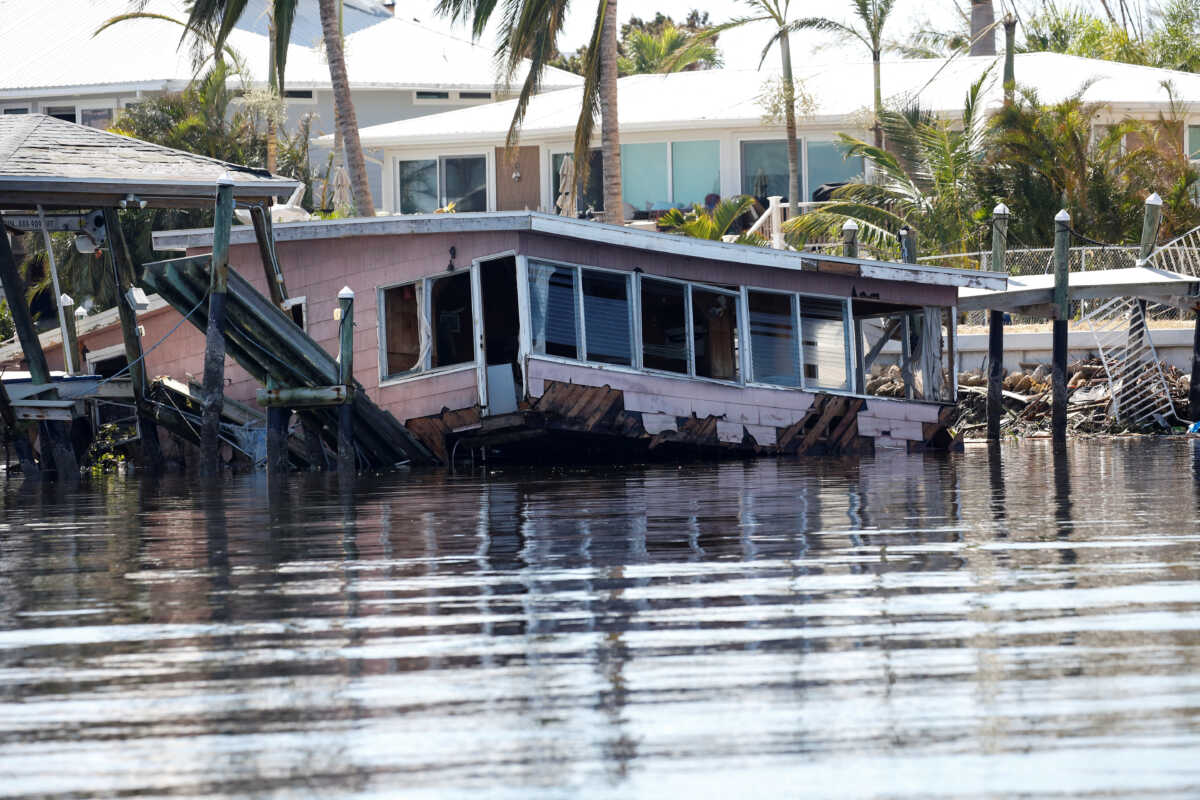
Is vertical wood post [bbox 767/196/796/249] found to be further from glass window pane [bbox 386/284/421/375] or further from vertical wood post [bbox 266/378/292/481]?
vertical wood post [bbox 266/378/292/481]

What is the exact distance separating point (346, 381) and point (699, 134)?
17.9 metres

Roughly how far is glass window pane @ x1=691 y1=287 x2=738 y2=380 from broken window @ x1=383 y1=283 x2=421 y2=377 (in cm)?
394

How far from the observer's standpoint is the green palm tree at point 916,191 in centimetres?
2977

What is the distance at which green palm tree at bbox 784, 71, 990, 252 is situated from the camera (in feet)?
97.7

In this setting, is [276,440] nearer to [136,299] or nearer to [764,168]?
[136,299]

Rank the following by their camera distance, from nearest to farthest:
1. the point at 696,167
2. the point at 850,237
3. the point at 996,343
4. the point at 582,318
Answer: the point at 582,318
the point at 996,343
the point at 850,237
the point at 696,167

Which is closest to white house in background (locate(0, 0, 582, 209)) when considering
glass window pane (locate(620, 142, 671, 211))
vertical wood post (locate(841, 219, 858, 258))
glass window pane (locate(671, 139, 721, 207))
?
glass window pane (locate(620, 142, 671, 211))

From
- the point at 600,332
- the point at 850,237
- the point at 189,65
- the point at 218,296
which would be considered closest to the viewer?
the point at 218,296

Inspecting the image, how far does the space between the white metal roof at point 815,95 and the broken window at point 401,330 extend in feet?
44.5

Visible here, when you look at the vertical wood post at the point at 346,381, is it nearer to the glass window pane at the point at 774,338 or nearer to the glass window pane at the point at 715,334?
the glass window pane at the point at 715,334

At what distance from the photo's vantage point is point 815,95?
34781mm

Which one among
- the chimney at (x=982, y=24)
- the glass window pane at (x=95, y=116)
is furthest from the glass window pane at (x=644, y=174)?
the glass window pane at (x=95, y=116)

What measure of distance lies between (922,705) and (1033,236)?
87.1ft

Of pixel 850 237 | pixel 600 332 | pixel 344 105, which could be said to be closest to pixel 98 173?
pixel 600 332
